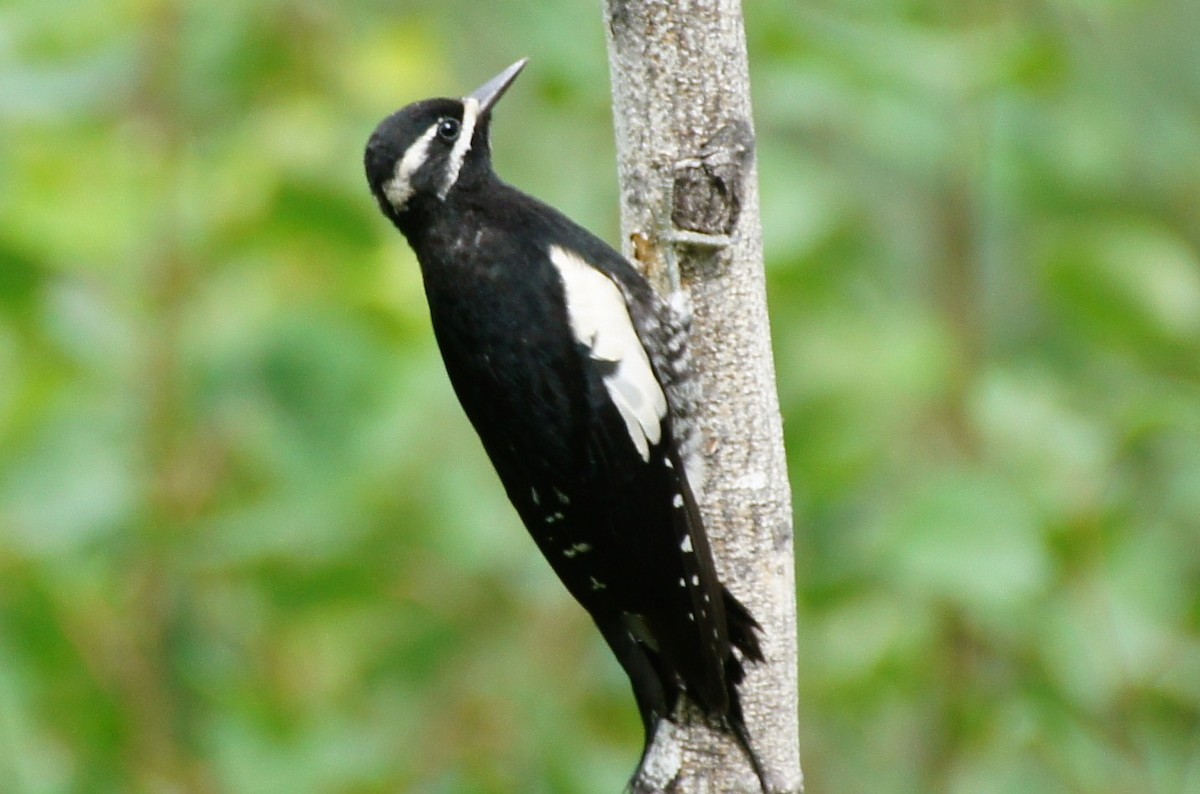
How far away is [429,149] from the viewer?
3182 millimetres

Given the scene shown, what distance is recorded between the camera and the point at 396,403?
3381 millimetres

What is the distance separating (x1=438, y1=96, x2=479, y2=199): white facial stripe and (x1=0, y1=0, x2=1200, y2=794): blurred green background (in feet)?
0.99

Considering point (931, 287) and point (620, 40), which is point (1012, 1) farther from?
point (620, 40)

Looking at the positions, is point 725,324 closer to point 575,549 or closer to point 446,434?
point 575,549

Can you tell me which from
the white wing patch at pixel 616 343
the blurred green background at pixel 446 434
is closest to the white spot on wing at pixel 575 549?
the white wing patch at pixel 616 343

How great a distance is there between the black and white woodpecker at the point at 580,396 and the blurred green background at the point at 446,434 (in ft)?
1.12

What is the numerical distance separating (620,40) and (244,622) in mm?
1867

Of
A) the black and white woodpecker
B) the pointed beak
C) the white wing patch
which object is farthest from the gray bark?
the pointed beak

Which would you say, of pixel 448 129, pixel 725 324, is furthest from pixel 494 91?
pixel 725 324

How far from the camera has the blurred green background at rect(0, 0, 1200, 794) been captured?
3414 millimetres

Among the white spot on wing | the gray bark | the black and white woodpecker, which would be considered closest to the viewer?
the gray bark

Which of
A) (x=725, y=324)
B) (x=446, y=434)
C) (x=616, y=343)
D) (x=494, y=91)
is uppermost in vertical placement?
(x=494, y=91)

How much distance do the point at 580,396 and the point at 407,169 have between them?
0.62 meters

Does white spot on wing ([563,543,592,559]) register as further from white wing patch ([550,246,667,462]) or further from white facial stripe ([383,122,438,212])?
white facial stripe ([383,122,438,212])
